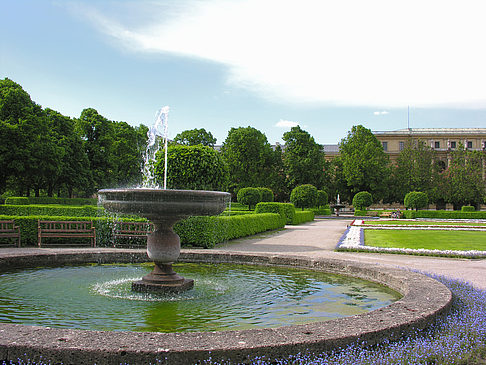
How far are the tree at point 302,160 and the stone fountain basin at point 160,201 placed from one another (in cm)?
4904

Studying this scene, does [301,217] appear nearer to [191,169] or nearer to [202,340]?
[191,169]

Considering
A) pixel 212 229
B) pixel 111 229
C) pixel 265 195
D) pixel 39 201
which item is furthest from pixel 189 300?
pixel 265 195

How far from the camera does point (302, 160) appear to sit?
54906mm

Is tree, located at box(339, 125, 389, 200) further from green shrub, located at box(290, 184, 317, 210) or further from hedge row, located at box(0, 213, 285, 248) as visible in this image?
hedge row, located at box(0, 213, 285, 248)

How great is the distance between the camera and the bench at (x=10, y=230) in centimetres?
1239

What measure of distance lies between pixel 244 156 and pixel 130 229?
129 ft

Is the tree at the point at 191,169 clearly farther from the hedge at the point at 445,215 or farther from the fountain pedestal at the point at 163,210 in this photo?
the hedge at the point at 445,215

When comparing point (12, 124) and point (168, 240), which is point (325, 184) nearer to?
point (12, 124)

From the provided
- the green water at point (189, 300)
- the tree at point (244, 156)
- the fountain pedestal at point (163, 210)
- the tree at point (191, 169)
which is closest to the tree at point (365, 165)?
the tree at point (244, 156)

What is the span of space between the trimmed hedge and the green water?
495 cm

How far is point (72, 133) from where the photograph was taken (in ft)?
130

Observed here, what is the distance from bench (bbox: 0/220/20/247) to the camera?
12391 millimetres

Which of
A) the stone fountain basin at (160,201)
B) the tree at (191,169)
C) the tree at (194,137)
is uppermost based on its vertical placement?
the tree at (194,137)

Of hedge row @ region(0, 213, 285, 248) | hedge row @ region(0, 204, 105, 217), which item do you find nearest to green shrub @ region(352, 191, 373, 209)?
hedge row @ region(0, 204, 105, 217)
